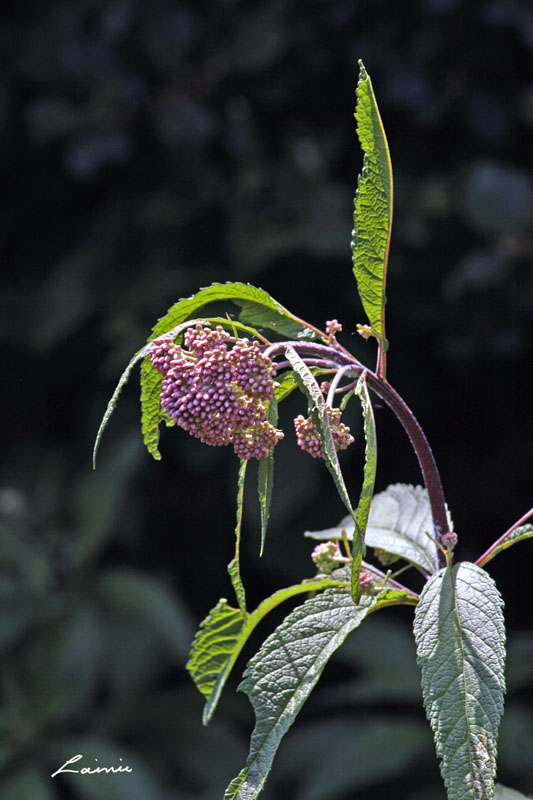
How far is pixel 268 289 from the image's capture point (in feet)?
7.27

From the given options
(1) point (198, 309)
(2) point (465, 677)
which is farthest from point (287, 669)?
(1) point (198, 309)

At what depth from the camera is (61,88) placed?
219 cm

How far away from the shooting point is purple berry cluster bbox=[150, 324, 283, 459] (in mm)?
445

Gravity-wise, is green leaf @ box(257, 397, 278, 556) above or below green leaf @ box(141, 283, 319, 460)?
below

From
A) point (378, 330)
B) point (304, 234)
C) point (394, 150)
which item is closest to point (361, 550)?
point (378, 330)

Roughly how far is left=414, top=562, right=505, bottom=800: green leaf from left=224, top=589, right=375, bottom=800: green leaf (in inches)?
2.1

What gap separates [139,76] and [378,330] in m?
1.85

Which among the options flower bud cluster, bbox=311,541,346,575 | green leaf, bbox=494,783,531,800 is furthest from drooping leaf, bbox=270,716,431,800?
flower bud cluster, bbox=311,541,346,575

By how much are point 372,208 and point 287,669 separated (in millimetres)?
273

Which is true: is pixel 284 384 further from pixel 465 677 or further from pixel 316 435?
pixel 465 677

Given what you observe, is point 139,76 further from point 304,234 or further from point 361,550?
point 361,550

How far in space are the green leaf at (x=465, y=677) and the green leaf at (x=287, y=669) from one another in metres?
0.05

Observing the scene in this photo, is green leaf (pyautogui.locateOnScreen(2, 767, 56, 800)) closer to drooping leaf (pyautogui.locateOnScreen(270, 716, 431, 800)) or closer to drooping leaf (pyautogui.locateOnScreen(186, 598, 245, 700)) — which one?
drooping leaf (pyautogui.locateOnScreen(270, 716, 431, 800))

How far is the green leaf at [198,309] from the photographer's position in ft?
1.60
